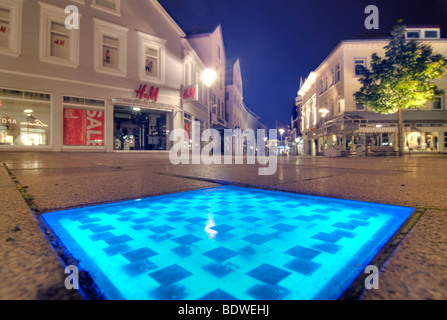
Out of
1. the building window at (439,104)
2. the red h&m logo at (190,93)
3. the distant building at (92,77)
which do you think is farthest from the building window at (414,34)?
the red h&m logo at (190,93)

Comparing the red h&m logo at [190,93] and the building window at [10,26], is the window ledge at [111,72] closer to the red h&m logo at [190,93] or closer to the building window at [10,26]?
the building window at [10,26]

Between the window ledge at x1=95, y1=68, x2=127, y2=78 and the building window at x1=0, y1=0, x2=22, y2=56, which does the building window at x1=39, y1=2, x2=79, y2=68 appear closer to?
the building window at x1=0, y1=0, x2=22, y2=56

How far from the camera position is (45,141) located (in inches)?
407

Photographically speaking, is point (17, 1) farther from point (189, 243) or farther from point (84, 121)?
point (189, 243)

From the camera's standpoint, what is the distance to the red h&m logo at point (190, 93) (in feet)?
47.1

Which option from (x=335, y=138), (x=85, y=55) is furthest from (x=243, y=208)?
(x=335, y=138)

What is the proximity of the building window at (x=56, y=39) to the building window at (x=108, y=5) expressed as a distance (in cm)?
167

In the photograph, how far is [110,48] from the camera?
12.2 metres

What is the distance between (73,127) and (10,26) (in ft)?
15.1

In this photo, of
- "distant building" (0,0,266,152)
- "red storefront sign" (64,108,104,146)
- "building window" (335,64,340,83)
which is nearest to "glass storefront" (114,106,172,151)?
"distant building" (0,0,266,152)

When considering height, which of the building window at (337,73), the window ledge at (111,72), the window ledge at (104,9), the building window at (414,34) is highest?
the building window at (414,34)

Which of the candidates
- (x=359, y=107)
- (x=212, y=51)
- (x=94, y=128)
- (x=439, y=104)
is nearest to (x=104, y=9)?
(x=94, y=128)

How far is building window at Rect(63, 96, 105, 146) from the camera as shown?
10891 mm
